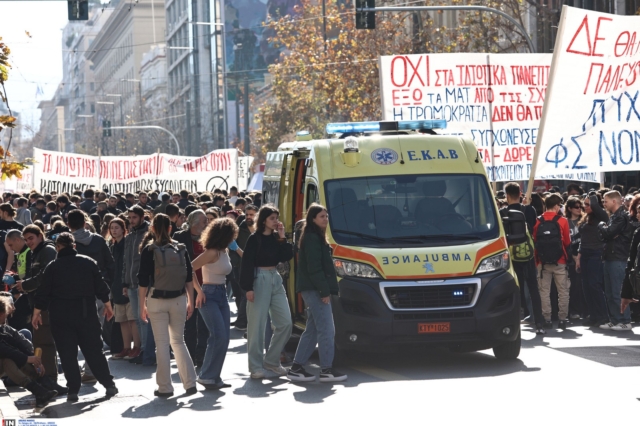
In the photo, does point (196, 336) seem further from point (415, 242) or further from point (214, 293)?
point (415, 242)

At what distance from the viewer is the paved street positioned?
30.6 ft

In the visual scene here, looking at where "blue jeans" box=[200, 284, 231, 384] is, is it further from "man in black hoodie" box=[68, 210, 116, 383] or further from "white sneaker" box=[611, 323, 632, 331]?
"white sneaker" box=[611, 323, 632, 331]

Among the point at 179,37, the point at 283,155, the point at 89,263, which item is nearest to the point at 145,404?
the point at 89,263

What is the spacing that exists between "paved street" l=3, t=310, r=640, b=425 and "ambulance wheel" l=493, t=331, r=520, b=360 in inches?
4.5

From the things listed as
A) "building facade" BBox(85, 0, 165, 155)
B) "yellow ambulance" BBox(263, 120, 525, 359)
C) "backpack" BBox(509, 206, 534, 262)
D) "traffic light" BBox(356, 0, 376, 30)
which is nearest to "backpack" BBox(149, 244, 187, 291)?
"yellow ambulance" BBox(263, 120, 525, 359)

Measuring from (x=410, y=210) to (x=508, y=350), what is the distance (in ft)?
5.57

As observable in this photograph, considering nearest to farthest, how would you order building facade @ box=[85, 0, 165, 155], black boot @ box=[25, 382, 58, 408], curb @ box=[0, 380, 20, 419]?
1. curb @ box=[0, 380, 20, 419]
2. black boot @ box=[25, 382, 58, 408]
3. building facade @ box=[85, 0, 165, 155]

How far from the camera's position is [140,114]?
105750 mm

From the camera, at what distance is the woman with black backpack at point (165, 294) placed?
35.2ft

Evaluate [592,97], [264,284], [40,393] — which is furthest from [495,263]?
[592,97]

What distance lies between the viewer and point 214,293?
11.4m

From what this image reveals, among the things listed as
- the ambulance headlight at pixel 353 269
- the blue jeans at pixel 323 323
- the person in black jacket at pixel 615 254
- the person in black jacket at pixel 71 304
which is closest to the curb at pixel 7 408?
Result: the person in black jacket at pixel 71 304

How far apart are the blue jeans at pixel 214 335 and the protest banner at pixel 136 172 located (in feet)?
76.1

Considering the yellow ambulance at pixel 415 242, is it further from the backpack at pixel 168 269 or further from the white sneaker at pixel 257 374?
the backpack at pixel 168 269
